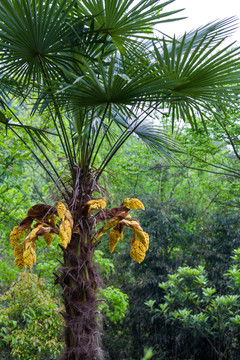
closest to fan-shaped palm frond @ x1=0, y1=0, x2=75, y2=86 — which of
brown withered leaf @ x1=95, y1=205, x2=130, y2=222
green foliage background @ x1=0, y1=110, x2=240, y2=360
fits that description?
brown withered leaf @ x1=95, y1=205, x2=130, y2=222

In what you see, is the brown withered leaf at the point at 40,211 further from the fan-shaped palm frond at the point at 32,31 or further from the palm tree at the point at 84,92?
the fan-shaped palm frond at the point at 32,31

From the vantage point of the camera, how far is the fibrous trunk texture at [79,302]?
2191 millimetres

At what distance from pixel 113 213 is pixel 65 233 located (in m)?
0.44

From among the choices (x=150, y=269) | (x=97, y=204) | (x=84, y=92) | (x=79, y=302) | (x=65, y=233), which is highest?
(x=84, y=92)

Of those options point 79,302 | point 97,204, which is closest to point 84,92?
point 97,204

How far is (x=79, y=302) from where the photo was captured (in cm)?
221

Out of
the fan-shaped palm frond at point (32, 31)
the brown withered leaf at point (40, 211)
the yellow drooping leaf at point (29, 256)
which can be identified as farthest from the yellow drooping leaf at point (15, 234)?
the fan-shaped palm frond at point (32, 31)

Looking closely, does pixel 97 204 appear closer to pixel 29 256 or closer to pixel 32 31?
pixel 29 256

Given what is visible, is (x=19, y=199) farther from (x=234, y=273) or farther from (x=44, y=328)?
(x=234, y=273)

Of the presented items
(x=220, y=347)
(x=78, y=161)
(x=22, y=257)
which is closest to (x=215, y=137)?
(x=220, y=347)

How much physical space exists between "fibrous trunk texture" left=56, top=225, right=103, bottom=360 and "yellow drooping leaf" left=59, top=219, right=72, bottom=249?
0.94 feet

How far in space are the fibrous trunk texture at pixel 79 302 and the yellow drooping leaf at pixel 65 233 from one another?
0.29 m

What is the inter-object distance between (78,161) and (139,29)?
113 cm

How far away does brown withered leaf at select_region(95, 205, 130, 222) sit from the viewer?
88.2 inches
